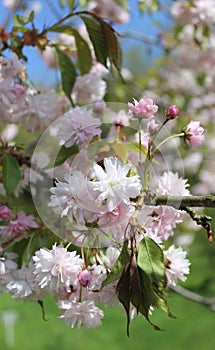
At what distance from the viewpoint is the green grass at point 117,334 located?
4.55m

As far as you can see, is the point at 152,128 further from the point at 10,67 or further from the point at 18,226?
the point at 10,67

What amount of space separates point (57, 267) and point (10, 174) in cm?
34

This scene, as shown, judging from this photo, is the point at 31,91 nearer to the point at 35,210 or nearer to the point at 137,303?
the point at 35,210

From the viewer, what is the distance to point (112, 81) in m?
1.64

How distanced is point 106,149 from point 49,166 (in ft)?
0.90

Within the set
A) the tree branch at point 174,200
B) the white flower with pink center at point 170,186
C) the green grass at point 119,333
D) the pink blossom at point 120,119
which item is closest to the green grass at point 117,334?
the green grass at point 119,333

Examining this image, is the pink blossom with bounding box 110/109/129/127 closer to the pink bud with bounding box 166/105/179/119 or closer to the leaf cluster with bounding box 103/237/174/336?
the pink bud with bounding box 166/105/179/119

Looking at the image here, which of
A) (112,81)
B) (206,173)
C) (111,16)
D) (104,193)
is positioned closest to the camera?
(104,193)

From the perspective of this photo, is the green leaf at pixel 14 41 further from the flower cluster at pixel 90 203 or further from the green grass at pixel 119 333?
the green grass at pixel 119 333

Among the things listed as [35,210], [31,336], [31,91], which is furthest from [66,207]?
[31,336]

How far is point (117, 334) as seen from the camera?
4898 mm

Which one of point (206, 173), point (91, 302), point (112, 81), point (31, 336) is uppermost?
point (112, 81)

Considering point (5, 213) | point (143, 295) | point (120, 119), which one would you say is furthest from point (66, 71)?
point (143, 295)

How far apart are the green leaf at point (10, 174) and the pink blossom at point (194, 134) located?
38 centimetres
